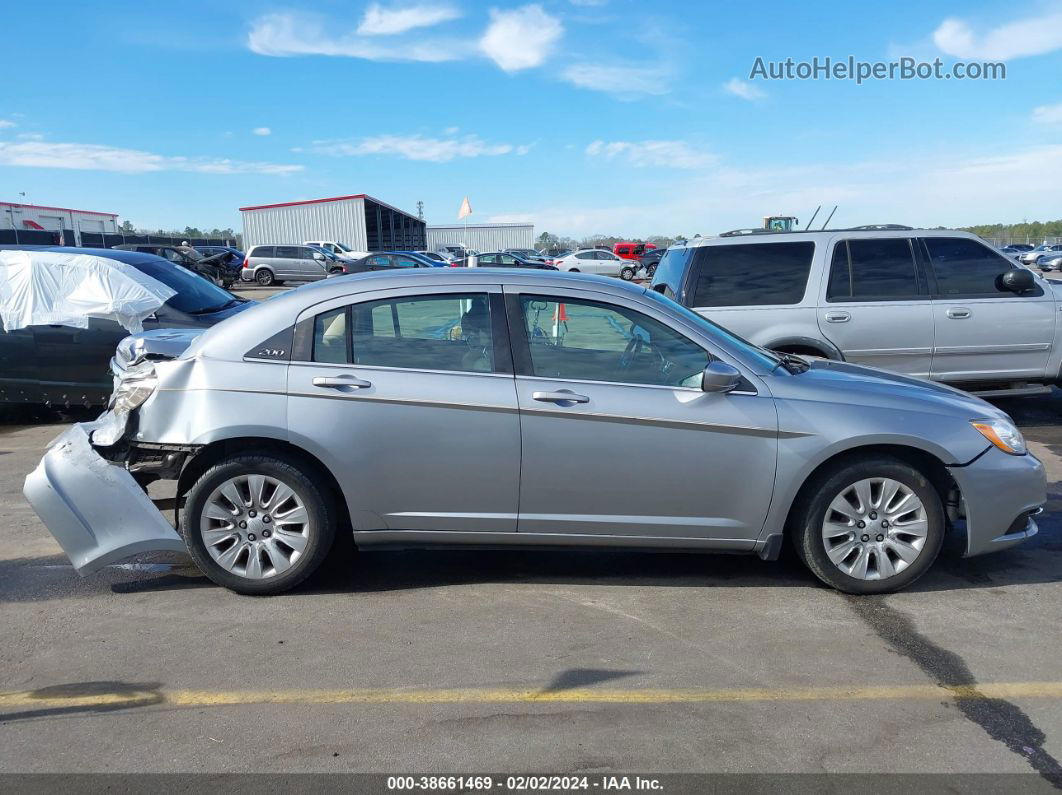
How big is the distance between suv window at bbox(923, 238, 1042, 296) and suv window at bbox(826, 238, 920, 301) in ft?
0.77

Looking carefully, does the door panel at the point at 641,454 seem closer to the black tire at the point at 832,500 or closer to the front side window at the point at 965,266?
the black tire at the point at 832,500

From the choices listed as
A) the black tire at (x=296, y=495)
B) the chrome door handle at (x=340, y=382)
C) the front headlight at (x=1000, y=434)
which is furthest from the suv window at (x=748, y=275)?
the black tire at (x=296, y=495)

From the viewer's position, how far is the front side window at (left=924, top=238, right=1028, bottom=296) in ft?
25.7

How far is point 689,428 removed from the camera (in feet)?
13.6

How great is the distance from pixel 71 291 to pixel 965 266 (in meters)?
8.83

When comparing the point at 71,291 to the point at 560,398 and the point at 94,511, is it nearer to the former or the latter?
the point at 94,511

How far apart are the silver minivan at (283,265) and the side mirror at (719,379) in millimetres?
32122

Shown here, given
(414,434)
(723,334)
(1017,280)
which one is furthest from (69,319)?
(1017,280)

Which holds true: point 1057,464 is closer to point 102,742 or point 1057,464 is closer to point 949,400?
point 949,400

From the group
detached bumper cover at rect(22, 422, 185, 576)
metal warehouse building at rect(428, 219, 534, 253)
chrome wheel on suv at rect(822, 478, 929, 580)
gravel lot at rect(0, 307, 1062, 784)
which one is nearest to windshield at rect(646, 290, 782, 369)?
→ chrome wheel on suv at rect(822, 478, 929, 580)

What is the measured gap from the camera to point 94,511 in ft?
14.1

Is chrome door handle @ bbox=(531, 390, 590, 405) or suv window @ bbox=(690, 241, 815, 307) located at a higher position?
suv window @ bbox=(690, 241, 815, 307)

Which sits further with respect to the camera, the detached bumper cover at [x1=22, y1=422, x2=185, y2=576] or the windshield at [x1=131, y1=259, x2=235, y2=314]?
the windshield at [x1=131, y1=259, x2=235, y2=314]

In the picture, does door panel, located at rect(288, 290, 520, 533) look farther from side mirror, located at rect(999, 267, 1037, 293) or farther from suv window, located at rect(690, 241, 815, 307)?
side mirror, located at rect(999, 267, 1037, 293)
